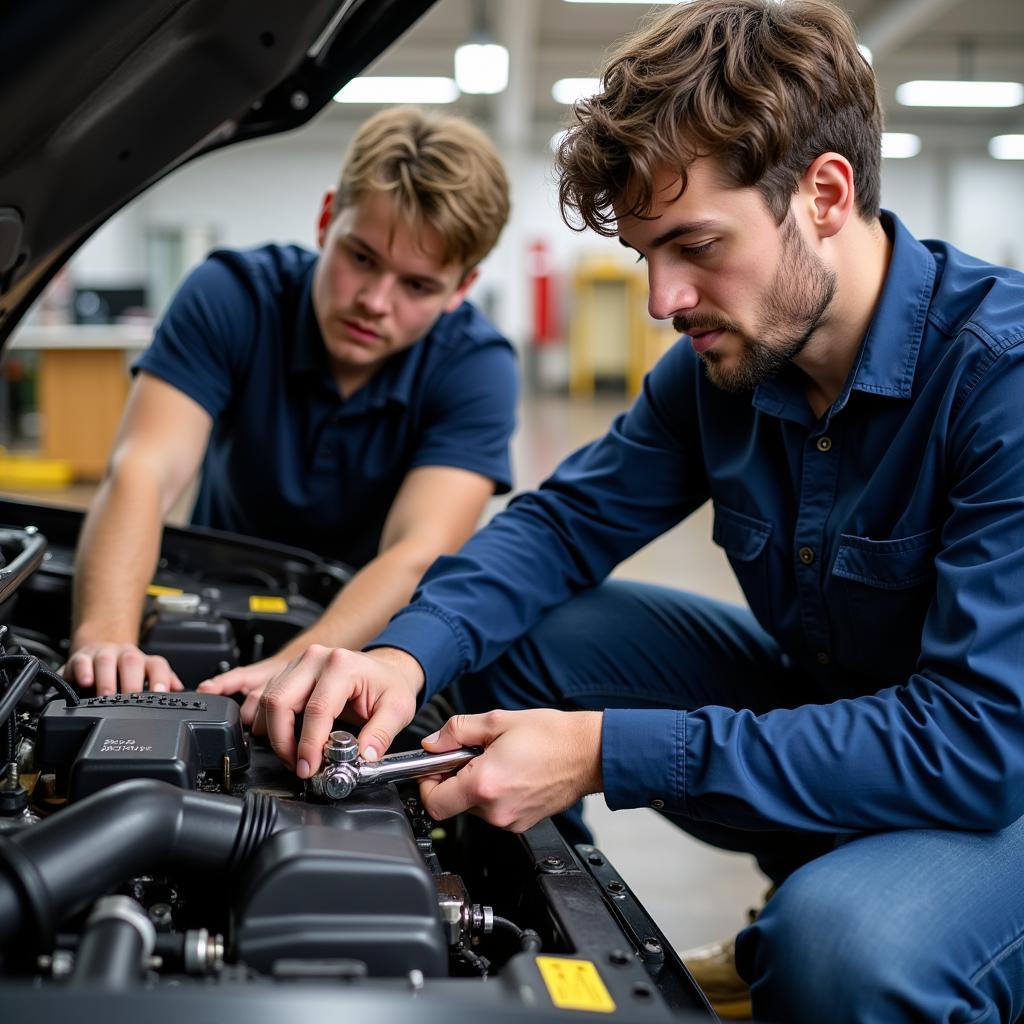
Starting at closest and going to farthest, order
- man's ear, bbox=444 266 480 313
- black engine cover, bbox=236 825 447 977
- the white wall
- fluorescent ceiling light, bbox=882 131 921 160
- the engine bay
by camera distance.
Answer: the engine bay, black engine cover, bbox=236 825 447 977, man's ear, bbox=444 266 480 313, fluorescent ceiling light, bbox=882 131 921 160, the white wall

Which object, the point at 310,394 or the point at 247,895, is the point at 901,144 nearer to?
the point at 310,394

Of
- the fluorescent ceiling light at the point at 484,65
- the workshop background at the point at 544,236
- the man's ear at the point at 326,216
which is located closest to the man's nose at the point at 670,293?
the workshop background at the point at 544,236

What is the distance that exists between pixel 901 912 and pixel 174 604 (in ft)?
3.29

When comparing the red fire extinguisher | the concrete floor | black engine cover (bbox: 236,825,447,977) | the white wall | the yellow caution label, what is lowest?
the concrete floor

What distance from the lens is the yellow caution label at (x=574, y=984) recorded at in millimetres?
735

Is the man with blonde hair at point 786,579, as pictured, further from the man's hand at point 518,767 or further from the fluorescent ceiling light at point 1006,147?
the fluorescent ceiling light at point 1006,147

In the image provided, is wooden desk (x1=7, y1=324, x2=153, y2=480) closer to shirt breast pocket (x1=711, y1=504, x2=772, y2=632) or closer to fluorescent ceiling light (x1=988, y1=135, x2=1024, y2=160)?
shirt breast pocket (x1=711, y1=504, x2=772, y2=632)

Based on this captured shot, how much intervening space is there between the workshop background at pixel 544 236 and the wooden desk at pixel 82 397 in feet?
0.04

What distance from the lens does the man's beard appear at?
1.19 m

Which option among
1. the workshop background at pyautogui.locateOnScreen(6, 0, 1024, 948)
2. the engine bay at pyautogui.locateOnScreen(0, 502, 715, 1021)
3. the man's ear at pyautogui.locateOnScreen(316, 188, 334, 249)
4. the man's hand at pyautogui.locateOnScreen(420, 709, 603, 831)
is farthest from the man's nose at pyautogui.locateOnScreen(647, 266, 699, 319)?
the man's ear at pyautogui.locateOnScreen(316, 188, 334, 249)

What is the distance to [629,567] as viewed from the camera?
475 cm

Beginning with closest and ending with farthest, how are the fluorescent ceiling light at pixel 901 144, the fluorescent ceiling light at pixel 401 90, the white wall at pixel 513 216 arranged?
Result: the fluorescent ceiling light at pixel 401 90, the fluorescent ceiling light at pixel 901 144, the white wall at pixel 513 216

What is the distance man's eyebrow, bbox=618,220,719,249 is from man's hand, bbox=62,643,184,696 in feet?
2.32

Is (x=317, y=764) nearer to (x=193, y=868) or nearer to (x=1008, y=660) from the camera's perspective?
(x=193, y=868)
